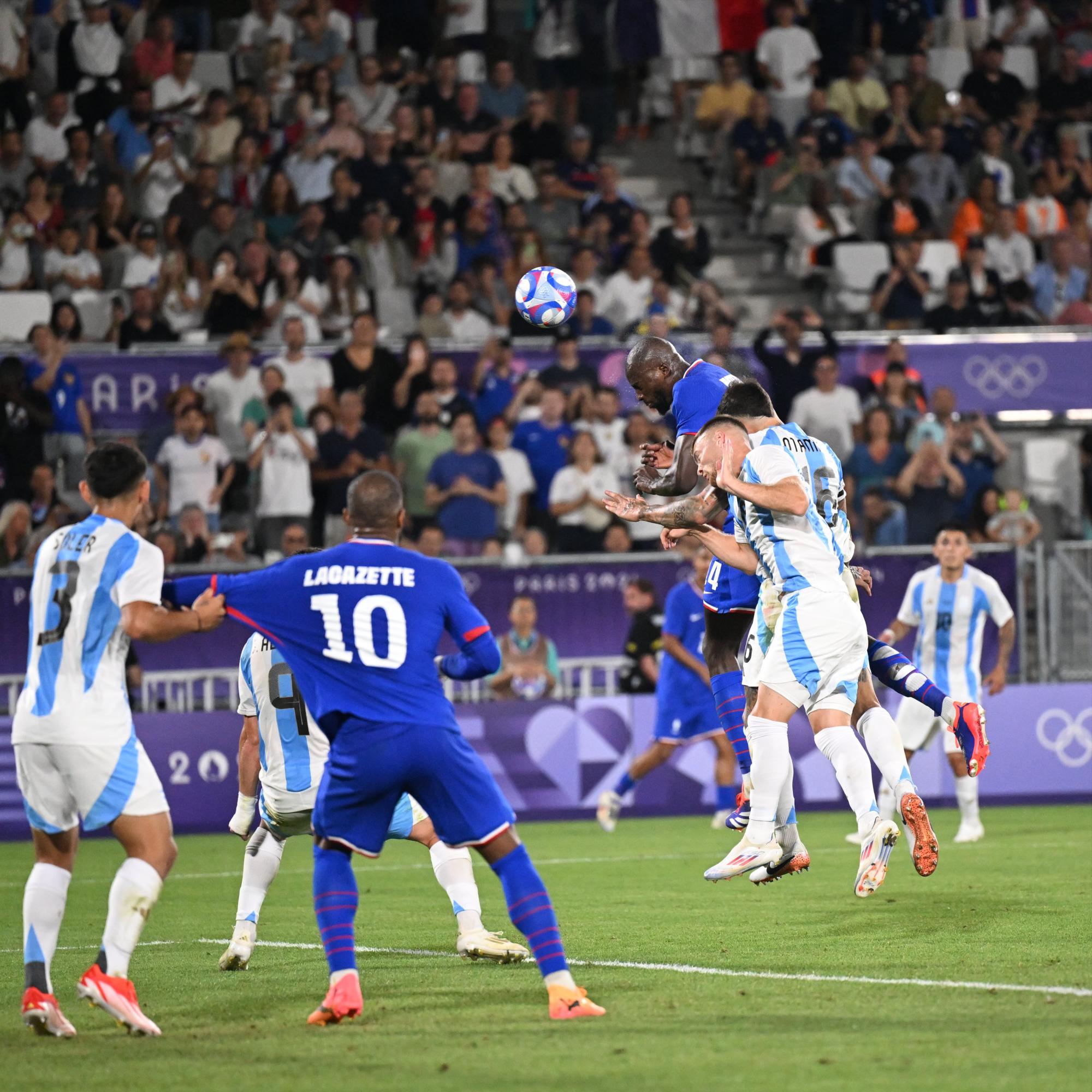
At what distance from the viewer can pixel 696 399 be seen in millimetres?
10055

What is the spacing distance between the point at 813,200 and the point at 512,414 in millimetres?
5830

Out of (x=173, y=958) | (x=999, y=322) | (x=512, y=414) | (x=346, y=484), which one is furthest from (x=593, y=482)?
(x=173, y=958)

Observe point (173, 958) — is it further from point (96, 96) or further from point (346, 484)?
point (96, 96)

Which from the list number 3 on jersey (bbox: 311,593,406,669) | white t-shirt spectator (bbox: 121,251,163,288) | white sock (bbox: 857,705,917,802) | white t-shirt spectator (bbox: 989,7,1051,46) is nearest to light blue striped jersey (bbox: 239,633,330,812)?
number 3 on jersey (bbox: 311,593,406,669)

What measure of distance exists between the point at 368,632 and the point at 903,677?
13.7 feet

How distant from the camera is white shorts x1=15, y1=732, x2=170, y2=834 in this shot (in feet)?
22.1

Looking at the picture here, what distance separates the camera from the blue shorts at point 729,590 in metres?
10.1

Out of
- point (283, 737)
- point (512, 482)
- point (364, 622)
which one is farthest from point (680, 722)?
point (364, 622)

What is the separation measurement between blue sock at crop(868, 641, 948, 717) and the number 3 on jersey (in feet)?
12.8

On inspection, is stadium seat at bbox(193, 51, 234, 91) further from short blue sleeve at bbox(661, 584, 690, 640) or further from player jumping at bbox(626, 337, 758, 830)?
player jumping at bbox(626, 337, 758, 830)

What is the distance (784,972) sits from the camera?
7.80m

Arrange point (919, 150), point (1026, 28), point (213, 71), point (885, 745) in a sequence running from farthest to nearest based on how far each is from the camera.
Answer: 1. point (1026, 28)
2. point (919, 150)
3. point (213, 71)
4. point (885, 745)

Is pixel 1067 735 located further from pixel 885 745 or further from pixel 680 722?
pixel 885 745

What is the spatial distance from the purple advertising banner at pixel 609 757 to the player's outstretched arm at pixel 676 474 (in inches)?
311
